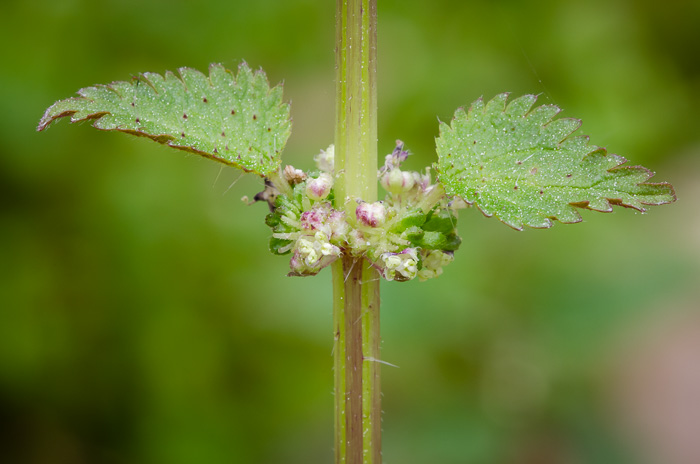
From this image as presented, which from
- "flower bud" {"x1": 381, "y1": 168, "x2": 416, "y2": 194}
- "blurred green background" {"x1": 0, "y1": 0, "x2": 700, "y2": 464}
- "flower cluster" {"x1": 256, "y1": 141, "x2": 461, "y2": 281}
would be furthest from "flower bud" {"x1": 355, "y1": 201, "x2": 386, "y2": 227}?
"blurred green background" {"x1": 0, "y1": 0, "x2": 700, "y2": 464}

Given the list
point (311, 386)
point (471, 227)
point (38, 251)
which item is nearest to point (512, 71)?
point (471, 227)

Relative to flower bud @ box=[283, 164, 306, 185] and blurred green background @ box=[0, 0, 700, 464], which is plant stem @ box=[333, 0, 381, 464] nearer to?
flower bud @ box=[283, 164, 306, 185]

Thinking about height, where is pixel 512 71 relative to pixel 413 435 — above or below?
above

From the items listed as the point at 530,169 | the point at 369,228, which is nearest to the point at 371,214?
the point at 369,228

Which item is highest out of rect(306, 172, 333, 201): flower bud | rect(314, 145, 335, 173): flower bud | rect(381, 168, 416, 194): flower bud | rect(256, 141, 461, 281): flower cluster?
rect(314, 145, 335, 173): flower bud

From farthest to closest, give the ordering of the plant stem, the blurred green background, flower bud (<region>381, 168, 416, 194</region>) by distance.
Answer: the blurred green background → flower bud (<region>381, 168, 416, 194</region>) → the plant stem

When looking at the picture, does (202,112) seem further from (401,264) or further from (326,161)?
(401,264)

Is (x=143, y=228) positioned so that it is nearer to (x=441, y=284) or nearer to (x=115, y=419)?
(x=115, y=419)
